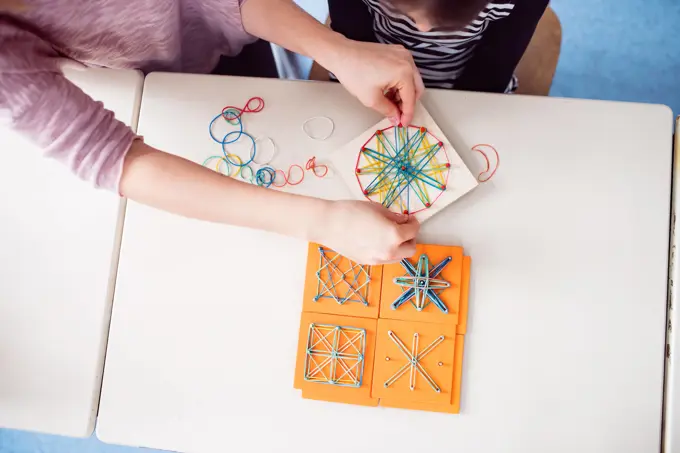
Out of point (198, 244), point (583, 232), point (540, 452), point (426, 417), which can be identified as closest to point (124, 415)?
point (198, 244)

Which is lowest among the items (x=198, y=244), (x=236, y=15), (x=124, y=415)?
(x=124, y=415)

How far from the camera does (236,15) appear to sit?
72 centimetres

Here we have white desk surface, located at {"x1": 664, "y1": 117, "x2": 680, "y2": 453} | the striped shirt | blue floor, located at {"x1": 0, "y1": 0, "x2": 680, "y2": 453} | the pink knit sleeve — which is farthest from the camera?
blue floor, located at {"x1": 0, "y1": 0, "x2": 680, "y2": 453}

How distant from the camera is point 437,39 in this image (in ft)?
2.62

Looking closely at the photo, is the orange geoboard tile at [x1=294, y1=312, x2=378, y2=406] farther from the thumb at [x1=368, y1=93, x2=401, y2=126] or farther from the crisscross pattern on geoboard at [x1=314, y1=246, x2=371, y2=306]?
the thumb at [x1=368, y1=93, x2=401, y2=126]

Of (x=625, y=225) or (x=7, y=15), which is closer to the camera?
(x=7, y=15)

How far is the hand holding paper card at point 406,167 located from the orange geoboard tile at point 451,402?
6.7 inches

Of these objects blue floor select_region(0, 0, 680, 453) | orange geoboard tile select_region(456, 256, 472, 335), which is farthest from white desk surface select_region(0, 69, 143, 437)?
blue floor select_region(0, 0, 680, 453)

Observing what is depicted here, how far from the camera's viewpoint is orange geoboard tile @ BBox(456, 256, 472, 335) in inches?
26.9

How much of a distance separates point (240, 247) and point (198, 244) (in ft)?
0.18

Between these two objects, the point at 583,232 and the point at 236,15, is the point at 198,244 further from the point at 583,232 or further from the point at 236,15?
the point at 583,232

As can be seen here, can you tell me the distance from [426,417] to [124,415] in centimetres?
38

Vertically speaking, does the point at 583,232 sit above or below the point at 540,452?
Answer: above

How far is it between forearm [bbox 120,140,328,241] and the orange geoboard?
0.31 ft
